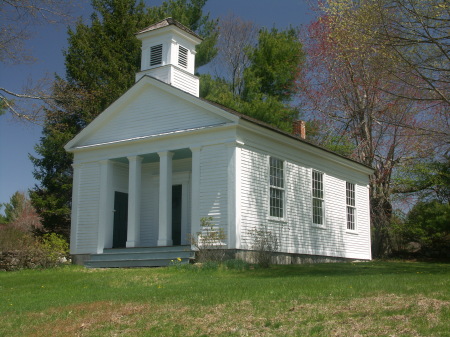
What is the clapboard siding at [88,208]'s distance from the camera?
20.7m

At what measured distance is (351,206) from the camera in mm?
23906

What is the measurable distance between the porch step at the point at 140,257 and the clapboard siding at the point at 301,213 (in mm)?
2024

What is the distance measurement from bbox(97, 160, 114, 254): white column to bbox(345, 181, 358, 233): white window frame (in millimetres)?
9704

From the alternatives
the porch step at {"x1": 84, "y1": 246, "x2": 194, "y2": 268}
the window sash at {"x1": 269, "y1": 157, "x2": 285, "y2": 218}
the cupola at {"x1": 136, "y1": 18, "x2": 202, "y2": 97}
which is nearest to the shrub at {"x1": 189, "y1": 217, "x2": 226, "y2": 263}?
the porch step at {"x1": 84, "y1": 246, "x2": 194, "y2": 268}

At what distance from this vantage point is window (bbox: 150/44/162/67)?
21828 millimetres

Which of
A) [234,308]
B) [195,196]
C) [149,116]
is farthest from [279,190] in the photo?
[234,308]

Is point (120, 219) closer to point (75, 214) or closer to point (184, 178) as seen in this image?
point (75, 214)

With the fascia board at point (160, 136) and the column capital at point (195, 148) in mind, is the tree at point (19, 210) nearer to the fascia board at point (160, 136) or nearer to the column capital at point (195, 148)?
the fascia board at point (160, 136)

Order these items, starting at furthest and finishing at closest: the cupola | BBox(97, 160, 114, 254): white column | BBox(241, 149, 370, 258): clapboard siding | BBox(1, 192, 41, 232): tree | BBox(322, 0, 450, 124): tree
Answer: BBox(1, 192, 41, 232): tree → the cupola → BBox(97, 160, 114, 254): white column → BBox(241, 149, 370, 258): clapboard siding → BBox(322, 0, 450, 124): tree

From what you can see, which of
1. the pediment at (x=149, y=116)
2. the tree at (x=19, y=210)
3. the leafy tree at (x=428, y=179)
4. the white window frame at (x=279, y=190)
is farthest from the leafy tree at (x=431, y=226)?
the tree at (x=19, y=210)

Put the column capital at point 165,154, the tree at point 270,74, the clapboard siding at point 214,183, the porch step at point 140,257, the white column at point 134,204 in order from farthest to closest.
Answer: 1. the tree at point 270,74
2. the white column at point 134,204
3. the column capital at point 165,154
4. the porch step at point 140,257
5. the clapboard siding at point 214,183

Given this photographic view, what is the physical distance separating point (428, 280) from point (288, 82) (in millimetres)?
27113

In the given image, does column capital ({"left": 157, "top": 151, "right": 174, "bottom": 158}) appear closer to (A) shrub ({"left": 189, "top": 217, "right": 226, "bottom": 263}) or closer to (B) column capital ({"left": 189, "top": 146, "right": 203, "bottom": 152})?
(B) column capital ({"left": 189, "top": 146, "right": 203, "bottom": 152})

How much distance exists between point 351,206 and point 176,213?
7.63 m
